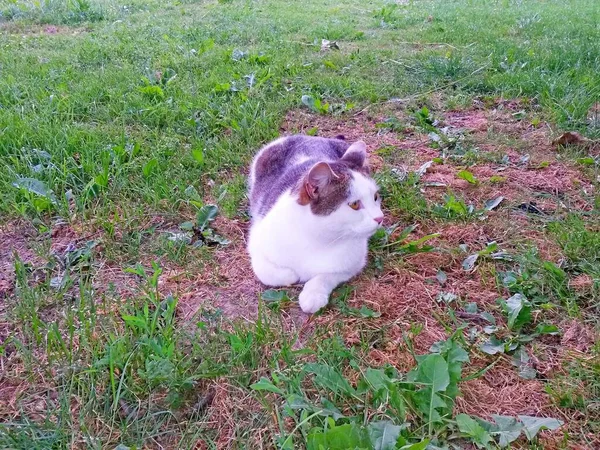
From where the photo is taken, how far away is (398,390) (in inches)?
59.4

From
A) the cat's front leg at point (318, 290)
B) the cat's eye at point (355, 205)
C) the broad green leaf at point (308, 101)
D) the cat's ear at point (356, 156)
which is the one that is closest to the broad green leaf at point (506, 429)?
the cat's front leg at point (318, 290)

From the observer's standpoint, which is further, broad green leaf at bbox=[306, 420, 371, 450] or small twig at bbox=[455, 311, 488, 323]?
small twig at bbox=[455, 311, 488, 323]

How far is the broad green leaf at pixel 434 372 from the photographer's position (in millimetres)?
1477

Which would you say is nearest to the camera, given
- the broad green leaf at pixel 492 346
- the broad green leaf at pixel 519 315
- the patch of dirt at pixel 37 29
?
the broad green leaf at pixel 492 346

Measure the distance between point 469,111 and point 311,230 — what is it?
2519 millimetres

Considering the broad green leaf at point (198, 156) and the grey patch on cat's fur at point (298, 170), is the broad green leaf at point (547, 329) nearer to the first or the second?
the grey patch on cat's fur at point (298, 170)

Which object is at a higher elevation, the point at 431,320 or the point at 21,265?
the point at 21,265

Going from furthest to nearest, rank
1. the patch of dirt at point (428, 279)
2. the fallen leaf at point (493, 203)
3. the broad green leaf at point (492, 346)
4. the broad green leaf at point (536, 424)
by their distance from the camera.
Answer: the fallen leaf at point (493, 203) → the broad green leaf at point (492, 346) → the patch of dirt at point (428, 279) → the broad green leaf at point (536, 424)

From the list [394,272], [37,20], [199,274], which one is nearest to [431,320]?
[394,272]

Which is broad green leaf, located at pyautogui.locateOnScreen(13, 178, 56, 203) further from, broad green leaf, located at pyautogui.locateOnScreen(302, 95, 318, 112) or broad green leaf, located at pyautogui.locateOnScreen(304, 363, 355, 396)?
broad green leaf, located at pyautogui.locateOnScreen(302, 95, 318, 112)

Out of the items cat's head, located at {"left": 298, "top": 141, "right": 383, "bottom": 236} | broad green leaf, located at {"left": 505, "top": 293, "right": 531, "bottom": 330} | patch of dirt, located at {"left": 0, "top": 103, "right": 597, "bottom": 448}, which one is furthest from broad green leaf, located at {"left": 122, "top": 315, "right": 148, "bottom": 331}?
broad green leaf, located at {"left": 505, "top": 293, "right": 531, "bottom": 330}

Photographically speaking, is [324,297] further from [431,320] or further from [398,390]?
[398,390]

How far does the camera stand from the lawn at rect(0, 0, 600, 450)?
151 centimetres

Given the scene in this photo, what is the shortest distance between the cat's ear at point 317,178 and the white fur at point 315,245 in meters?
0.08
